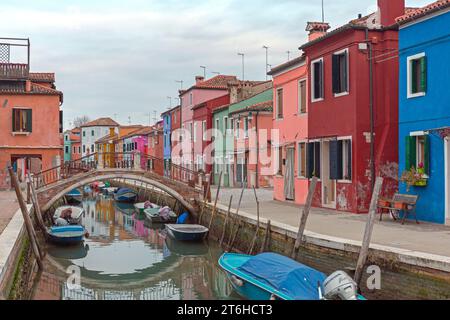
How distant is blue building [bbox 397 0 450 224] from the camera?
13.6 m

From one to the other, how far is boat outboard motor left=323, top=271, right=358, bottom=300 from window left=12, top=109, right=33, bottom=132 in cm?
2385

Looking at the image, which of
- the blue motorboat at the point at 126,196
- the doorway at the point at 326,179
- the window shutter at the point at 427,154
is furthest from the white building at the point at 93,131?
the window shutter at the point at 427,154

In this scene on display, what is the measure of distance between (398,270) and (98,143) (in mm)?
78750

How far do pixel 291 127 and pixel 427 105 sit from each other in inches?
323

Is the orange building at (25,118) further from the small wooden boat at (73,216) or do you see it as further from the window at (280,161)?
the window at (280,161)

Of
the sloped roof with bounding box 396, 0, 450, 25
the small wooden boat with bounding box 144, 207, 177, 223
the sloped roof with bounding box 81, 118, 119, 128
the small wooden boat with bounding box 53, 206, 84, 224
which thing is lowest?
the small wooden boat with bounding box 144, 207, 177, 223

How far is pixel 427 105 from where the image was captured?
1424 cm

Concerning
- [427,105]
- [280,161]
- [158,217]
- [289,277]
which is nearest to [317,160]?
[280,161]

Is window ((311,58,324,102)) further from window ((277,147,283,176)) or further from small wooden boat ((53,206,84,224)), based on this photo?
small wooden boat ((53,206,84,224))

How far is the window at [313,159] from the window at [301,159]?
0.98 m

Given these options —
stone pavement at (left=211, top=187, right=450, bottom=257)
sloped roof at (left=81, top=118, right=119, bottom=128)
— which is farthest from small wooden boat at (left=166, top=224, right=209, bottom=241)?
sloped roof at (left=81, top=118, right=119, bottom=128)

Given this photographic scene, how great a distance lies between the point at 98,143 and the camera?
85.3 m
